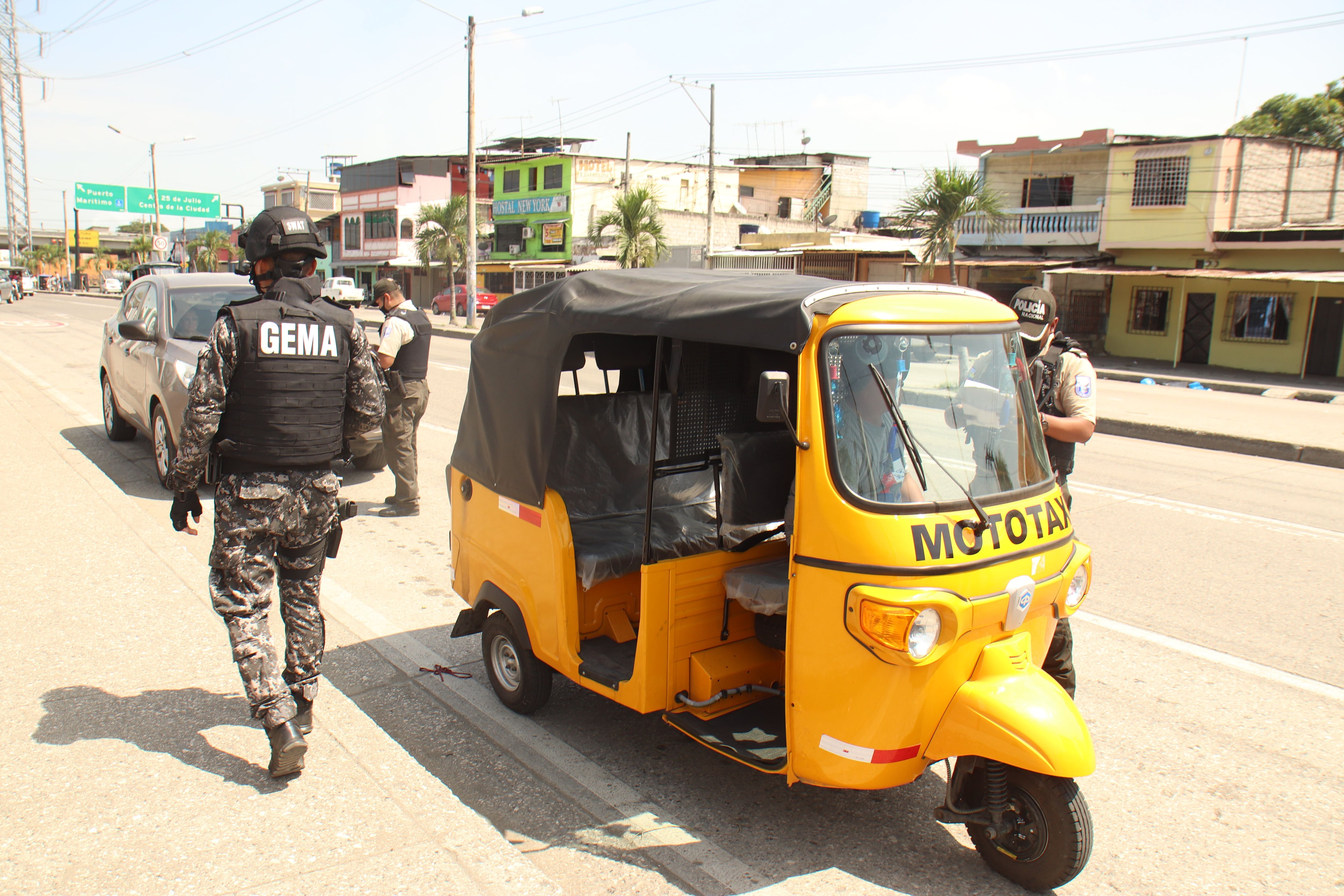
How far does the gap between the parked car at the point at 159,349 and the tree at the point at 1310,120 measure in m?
41.0

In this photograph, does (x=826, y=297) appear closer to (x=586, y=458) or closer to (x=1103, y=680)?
(x=586, y=458)

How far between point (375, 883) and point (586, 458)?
2.40 metres

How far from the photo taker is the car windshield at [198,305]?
873 cm

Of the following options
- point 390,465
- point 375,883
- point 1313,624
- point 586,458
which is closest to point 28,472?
point 390,465

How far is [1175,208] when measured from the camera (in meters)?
26.3

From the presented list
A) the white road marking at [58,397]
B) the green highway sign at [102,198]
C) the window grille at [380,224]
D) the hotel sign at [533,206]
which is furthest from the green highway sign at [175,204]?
the white road marking at [58,397]

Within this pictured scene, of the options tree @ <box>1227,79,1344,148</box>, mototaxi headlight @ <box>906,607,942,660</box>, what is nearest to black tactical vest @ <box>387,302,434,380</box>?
mototaxi headlight @ <box>906,607,942,660</box>

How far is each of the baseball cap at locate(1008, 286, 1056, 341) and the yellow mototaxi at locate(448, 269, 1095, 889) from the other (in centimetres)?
117

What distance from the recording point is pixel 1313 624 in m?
5.61

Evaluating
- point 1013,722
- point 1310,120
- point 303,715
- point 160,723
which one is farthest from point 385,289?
point 1310,120

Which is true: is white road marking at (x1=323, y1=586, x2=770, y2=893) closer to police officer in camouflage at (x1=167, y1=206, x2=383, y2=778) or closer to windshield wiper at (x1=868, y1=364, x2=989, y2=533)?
police officer in camouflage at (x1=167, y1=206, x2=383, y2=778)

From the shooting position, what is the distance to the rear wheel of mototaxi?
4.17 m

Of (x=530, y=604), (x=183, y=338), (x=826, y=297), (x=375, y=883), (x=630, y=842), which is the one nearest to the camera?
(x=375, y=883)

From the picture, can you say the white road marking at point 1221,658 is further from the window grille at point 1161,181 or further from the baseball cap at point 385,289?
the window grille at point 1161,181
